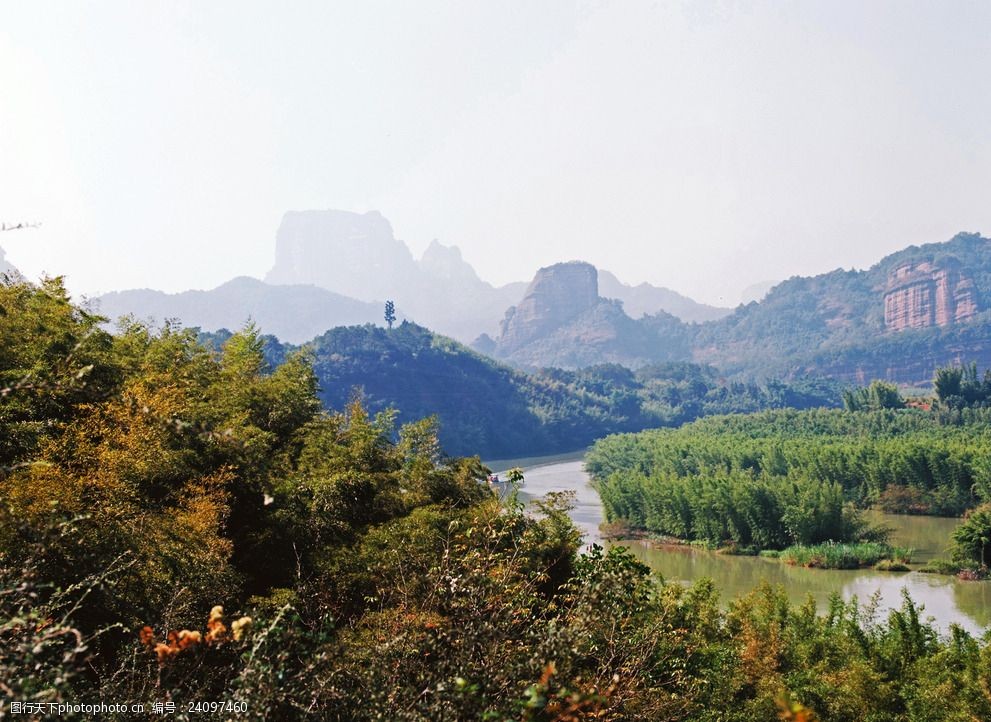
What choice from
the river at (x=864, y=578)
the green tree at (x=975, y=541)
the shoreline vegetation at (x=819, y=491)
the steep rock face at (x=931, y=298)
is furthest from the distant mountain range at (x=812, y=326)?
the green tree at (x=975, y=541)

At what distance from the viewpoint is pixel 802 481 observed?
2720 centimetres

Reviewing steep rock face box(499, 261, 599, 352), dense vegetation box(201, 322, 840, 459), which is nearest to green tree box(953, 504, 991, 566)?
dense vegetation box(201, 322, 840, 459)

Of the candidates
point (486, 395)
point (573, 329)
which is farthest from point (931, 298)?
point (486, 395)

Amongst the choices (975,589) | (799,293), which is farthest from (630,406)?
(799,293)

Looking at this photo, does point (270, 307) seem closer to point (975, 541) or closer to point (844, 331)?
point (844, 331)

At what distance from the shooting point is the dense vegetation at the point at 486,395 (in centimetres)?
6053

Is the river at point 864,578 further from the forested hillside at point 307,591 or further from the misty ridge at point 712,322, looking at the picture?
the misty ridge at point 712,322

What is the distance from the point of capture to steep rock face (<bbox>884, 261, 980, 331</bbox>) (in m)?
124

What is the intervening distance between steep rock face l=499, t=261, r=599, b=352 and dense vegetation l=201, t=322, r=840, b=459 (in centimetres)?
7014

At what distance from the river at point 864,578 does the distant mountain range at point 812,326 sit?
316ft

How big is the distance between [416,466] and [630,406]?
71.1 m

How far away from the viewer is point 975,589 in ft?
61.5

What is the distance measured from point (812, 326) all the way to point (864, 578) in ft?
455

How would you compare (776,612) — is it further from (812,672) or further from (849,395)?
(849,395)
